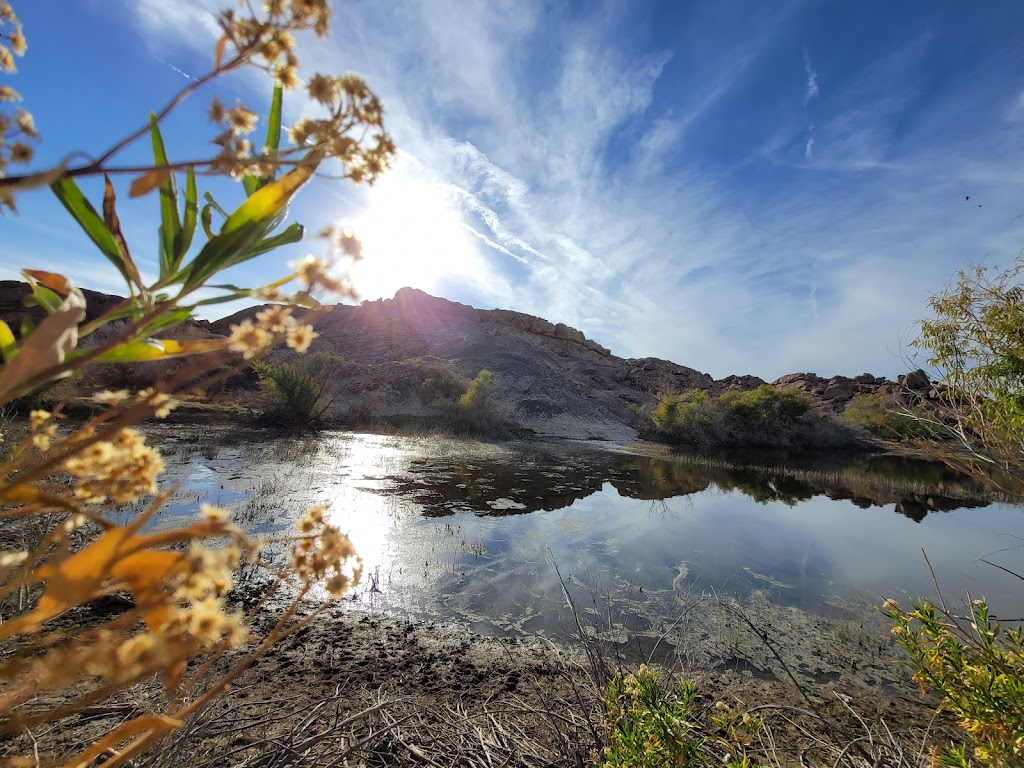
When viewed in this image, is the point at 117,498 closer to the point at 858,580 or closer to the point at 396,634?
the point at 396,634

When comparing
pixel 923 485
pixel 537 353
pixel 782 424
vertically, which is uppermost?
pixel 537 353

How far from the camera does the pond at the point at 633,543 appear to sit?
17.9 ft

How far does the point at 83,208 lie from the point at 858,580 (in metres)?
9.76

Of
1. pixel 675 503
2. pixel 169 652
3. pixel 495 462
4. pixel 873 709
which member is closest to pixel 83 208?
pixel 169 652

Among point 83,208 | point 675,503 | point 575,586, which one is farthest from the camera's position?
point 675,503

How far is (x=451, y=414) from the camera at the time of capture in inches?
1201

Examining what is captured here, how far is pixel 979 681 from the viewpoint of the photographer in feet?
4.99

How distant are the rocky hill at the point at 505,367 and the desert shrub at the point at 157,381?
75.8 feet

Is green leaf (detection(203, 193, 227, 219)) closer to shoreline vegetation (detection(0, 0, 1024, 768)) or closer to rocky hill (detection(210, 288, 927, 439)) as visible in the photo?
shoreline vegetation (detection(0, 0, 1024, 768))

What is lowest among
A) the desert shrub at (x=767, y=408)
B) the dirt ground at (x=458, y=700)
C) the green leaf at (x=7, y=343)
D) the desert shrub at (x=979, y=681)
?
the dirt ground at (x=458, y=700)

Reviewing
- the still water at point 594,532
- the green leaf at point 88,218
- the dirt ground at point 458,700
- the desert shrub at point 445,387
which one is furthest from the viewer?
the desert shrub at point 445,387

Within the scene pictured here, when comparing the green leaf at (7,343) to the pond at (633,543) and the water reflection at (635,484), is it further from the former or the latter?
the water reflection at (635,484)

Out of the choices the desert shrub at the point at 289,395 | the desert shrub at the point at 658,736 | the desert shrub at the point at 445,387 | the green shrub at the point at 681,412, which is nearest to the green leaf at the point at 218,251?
the desert shrub at the point at 658,736

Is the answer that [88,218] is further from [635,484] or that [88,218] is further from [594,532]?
[635,484]
